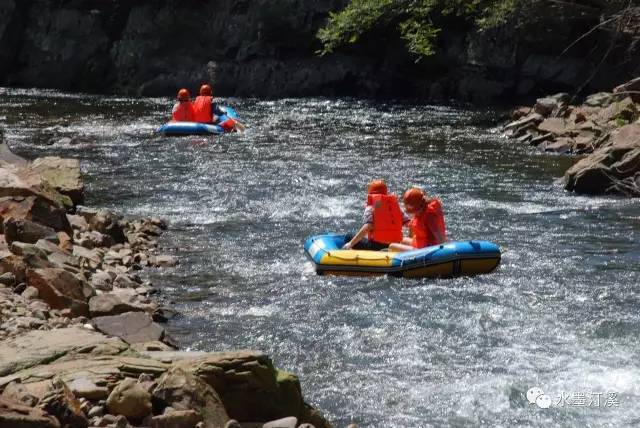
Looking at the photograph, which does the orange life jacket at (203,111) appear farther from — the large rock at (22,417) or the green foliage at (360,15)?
the large rock at (22,417)

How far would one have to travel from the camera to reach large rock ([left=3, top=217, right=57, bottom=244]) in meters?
9.69

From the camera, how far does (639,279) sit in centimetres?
971

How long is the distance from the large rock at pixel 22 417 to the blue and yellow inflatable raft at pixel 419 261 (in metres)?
5.64

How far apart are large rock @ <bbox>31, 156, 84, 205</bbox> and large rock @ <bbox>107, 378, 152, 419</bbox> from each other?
7725mm

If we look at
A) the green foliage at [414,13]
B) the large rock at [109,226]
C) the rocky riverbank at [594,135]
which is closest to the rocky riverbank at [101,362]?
the large rock at [109,226]

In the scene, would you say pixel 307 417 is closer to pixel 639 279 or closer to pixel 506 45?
pixel 639 279

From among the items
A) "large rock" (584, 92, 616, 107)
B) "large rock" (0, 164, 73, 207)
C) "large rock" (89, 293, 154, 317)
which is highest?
"large rock" (584, 92, 616, 107)

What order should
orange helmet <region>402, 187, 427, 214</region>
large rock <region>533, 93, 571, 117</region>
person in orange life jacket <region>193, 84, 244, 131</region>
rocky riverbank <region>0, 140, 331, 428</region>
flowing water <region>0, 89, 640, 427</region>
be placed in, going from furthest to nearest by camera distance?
1. person in orange life jacket <region>193, 84, 244, 131</region>
2. large rock <region>533, 93, 571, 117</region>
3. orange helmet <region>402, 187, 427, 214</region>
4. flowing water <region>0, 89, 640, 427</region>
5. rocky riverbank <region>0, 140, 331, 428</region>

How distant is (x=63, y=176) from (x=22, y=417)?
8907 millimetres

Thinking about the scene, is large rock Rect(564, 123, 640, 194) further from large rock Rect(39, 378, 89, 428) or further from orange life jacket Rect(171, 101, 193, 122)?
large rock Rect(39, 378, 89, 428)

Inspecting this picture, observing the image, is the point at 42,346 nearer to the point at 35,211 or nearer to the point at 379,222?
the point at 35,211

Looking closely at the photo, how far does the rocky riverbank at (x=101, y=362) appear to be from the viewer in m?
5.21

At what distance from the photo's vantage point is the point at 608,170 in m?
14.1

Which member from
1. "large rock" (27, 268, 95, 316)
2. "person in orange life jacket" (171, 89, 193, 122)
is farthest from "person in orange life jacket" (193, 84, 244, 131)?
"large rock" (27, 268, 95, 316)
